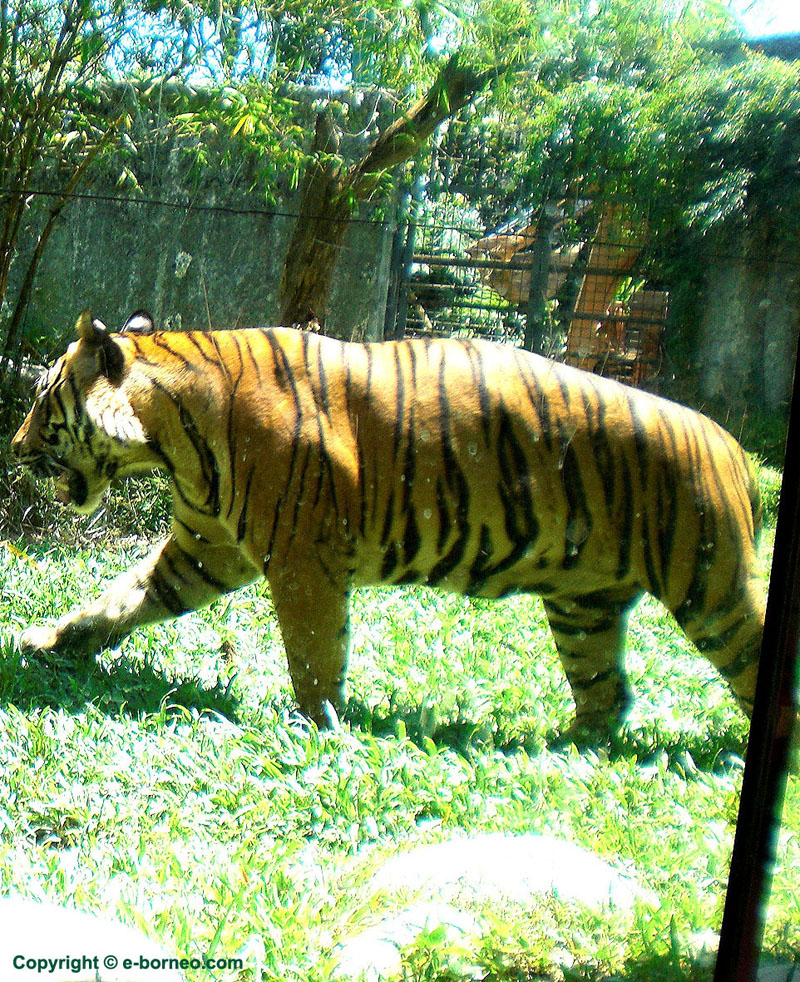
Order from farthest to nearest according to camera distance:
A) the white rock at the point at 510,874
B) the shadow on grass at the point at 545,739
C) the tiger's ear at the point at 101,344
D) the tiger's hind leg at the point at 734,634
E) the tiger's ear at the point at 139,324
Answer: the tiger's ear at the point at 139,324 → the tiger's ear at the point at 101,344 → the shadow on grass at the point at 545,739 → the tiger's hind leg at the point at 734,634 → the white rock at the point at 510,874

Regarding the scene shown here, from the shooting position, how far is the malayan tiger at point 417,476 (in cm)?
284

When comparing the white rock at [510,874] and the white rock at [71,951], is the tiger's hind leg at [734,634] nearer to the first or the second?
the white rock at [510,874]

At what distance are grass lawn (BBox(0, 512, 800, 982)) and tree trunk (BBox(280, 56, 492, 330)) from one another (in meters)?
1.31

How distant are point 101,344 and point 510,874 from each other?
2.09 m

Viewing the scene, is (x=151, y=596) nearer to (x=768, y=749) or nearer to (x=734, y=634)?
(x=734, y=634)

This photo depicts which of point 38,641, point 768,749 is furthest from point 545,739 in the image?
point 38,641

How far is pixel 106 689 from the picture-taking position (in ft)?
11.1

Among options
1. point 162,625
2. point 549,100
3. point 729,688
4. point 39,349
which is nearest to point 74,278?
point 39,349

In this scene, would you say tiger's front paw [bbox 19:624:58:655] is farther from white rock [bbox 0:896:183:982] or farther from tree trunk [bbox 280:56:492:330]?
white rock [bbox 0:896:183:982]

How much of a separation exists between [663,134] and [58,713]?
248 centimetres

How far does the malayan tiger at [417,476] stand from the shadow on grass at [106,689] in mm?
410

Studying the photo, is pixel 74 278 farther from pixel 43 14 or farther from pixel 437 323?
pixel 437 323

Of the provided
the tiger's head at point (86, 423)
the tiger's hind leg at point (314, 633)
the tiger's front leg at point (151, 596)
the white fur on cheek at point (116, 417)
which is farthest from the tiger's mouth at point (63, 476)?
the tiger's hind leg at point (314, 633)

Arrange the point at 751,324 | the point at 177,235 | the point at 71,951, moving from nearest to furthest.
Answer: the point at 71,951
the point at 751,324
the point at 177,235
